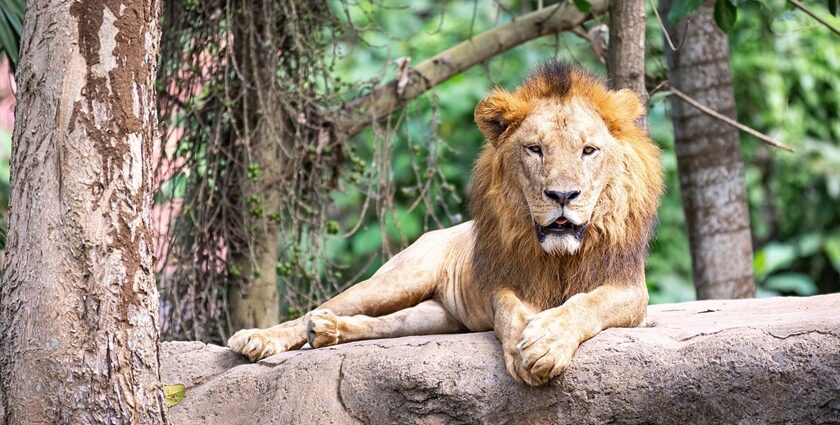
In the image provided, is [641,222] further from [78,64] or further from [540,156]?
[78,64]

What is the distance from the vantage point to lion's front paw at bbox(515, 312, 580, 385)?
12.2 feet

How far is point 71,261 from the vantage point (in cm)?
340

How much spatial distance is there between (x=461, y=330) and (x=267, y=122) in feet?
5.94

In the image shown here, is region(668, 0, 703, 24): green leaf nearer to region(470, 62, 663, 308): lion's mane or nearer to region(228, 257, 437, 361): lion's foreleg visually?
region(470, 62, 663, 308): lion's mane

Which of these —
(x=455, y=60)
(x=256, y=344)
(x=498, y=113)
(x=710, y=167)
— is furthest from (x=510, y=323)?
(x=710, y=167)

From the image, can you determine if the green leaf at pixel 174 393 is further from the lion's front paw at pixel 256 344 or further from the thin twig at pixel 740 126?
the thin twig at pixel 740 126

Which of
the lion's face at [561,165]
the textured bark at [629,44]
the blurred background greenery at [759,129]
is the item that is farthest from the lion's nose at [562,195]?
the blurred background greenery at [759,129]

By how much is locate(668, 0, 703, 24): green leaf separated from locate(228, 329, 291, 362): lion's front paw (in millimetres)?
2326

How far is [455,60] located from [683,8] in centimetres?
154

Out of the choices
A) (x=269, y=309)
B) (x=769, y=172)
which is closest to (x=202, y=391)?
(x=269, y=309)

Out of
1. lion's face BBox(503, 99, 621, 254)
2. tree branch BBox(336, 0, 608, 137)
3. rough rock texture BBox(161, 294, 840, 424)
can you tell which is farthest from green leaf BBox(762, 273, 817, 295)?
lion's face BBox(503, 99, 621, 254)

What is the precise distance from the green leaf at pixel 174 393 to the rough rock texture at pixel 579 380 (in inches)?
1.0

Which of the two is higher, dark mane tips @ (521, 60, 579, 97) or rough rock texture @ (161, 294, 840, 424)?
dark mane tips @ (521, 60, 579, 97)

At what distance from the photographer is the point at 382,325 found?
15.9 ft
